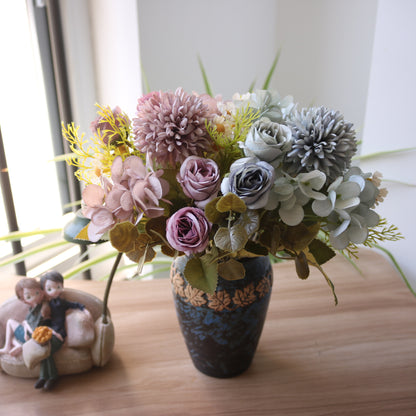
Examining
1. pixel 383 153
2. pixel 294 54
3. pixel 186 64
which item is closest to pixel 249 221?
→ pixel 383 153

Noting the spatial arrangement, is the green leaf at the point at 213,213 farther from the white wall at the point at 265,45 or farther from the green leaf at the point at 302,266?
the white wall at the point at 265,45

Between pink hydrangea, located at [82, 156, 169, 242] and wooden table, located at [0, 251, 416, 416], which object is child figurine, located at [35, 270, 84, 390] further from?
pink hydrangea, located at [82, 156, 169, 242]

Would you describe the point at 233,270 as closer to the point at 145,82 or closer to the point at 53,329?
the point at 53,329

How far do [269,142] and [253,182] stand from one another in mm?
54

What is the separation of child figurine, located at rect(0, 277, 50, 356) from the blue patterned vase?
0.74 ft

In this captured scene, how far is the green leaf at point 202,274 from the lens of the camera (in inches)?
18.7

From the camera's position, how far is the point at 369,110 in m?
1.08

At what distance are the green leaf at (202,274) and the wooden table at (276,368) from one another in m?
0.26

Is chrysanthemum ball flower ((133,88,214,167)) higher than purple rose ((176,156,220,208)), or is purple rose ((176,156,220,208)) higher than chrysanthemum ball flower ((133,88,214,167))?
chrysanthemum ball flower ((133,88,214,167))

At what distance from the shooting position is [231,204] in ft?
1.45

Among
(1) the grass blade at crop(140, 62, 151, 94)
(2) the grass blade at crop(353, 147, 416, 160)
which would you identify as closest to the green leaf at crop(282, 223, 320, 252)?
(2) the grass blade at crop(353, 147, 416, 160)

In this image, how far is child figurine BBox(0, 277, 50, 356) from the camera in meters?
0.63

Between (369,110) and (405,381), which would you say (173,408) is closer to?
(405,381)

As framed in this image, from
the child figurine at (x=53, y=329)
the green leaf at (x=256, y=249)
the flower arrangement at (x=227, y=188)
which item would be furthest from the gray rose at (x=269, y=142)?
the child figurine at (x=53, y=329)
